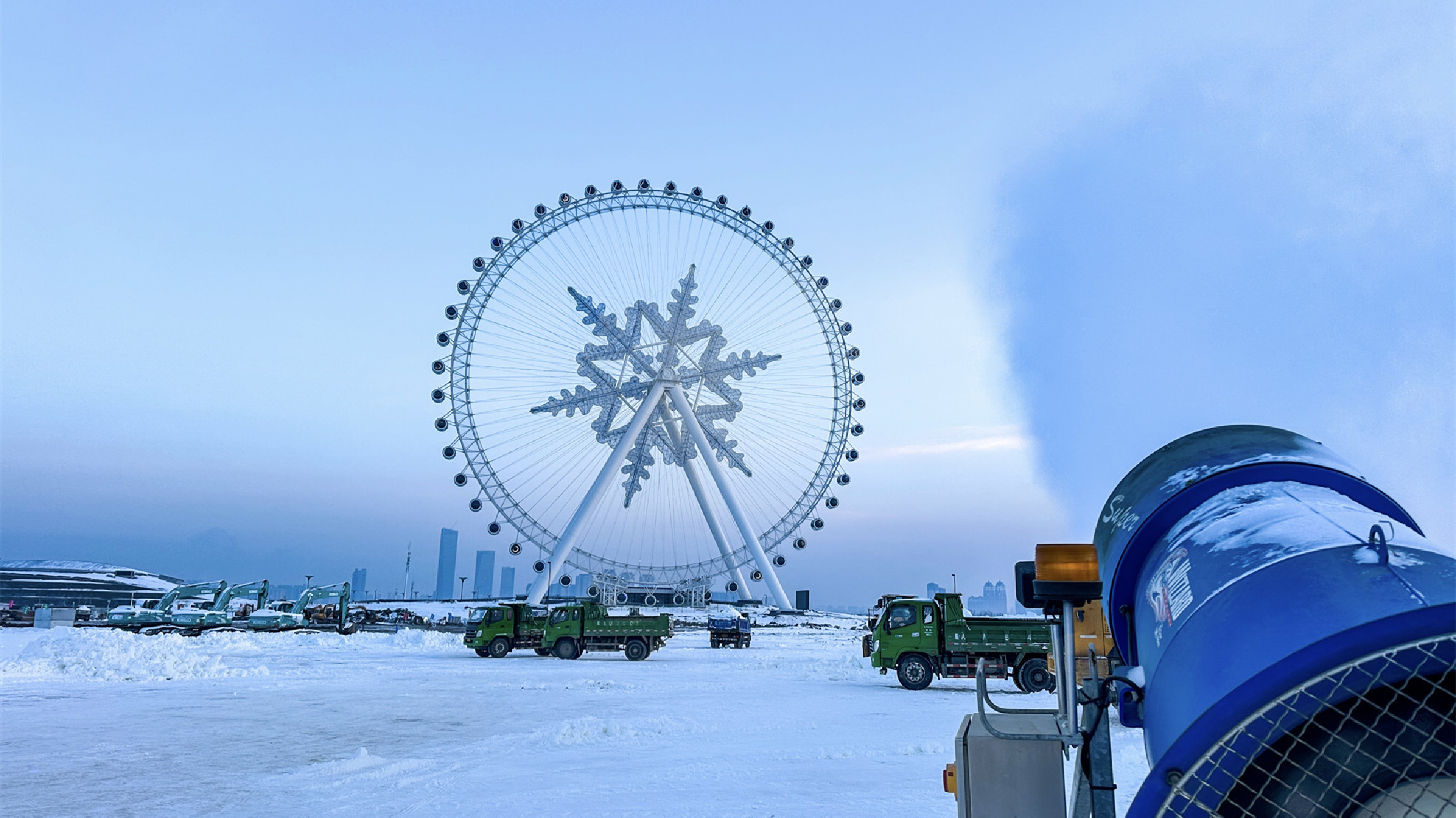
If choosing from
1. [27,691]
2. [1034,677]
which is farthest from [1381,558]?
[27,691]

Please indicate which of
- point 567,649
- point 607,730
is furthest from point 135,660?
point 607,730

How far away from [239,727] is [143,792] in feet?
17.3

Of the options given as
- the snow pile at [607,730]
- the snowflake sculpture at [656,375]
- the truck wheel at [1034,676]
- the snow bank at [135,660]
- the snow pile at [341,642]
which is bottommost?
the snow pile at [341,642]

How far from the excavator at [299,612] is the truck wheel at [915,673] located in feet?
129

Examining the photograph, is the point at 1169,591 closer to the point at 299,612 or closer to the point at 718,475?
the point at 718,475

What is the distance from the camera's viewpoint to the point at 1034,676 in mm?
21031

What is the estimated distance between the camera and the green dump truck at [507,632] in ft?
114

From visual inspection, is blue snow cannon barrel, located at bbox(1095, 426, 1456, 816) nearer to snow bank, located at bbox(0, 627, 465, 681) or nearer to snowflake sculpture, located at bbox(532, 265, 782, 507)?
snow bank, located at bbox(0, 627, 465, 681)

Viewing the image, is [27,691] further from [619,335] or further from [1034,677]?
[619,335]

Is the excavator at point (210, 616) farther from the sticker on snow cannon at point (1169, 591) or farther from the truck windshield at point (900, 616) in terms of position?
the sticker on snow cannon at point (1169, 591)

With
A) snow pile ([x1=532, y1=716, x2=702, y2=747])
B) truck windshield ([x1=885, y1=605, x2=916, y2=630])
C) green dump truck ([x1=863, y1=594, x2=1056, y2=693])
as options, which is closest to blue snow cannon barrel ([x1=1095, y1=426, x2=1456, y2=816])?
snow pile ([x1=532, y1=716, x2=702, y2=747])

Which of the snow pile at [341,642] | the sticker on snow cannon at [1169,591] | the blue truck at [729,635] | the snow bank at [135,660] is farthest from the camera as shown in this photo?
the blue truck at [729,635]

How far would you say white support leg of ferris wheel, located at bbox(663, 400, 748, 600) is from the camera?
55.6 m

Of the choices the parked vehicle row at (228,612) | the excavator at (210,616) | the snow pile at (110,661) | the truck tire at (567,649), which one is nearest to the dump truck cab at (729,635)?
the truck tire at (567,649)
